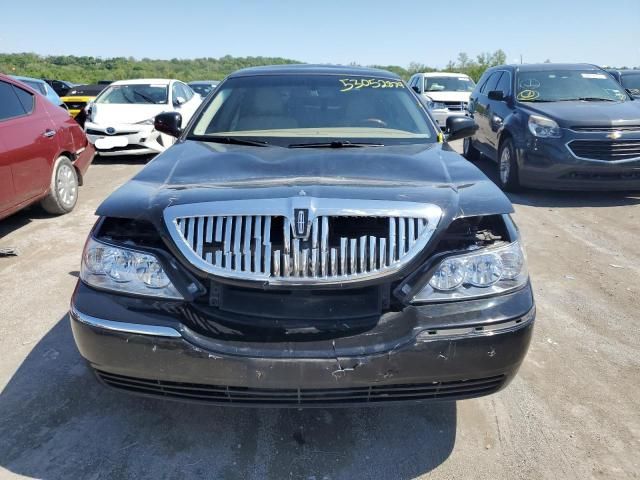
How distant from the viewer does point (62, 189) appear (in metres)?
6.11

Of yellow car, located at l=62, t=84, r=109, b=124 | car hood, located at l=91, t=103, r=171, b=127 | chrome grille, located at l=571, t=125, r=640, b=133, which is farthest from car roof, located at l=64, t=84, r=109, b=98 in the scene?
chrome grille, located at l=571, t=125, r=640, b=133

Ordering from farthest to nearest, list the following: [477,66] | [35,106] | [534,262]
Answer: [477,66], [35,106], [534,262]

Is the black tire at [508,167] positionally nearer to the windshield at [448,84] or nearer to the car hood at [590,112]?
the car hood at [590,112]

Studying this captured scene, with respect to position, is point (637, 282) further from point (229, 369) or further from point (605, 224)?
point (229, 369)

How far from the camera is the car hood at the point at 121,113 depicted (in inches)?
392

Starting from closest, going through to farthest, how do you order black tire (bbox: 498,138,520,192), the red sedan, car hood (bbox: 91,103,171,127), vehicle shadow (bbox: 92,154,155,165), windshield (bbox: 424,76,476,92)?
the red sedan, black tire (bbox: 498,138,520,192), car hood (bbox: 91,103,171,127), vehicle shadow (bbox: 92,154,155,165), windshield (bbox: 424,76,476,92)

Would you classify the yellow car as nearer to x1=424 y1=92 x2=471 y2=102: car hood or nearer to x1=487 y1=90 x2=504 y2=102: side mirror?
x1=424 y1=92 x2=471 y2=102: car hood

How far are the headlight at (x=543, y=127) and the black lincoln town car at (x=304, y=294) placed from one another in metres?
5.16

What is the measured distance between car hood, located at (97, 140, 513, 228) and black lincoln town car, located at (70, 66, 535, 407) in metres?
0.01

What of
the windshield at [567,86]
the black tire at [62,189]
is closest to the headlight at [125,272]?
the black tire at [62,189]

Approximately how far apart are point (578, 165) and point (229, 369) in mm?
6017

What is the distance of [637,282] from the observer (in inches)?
171

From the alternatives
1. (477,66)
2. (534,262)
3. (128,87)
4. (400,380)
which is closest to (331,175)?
(400,380)

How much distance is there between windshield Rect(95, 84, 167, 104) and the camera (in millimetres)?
10852
